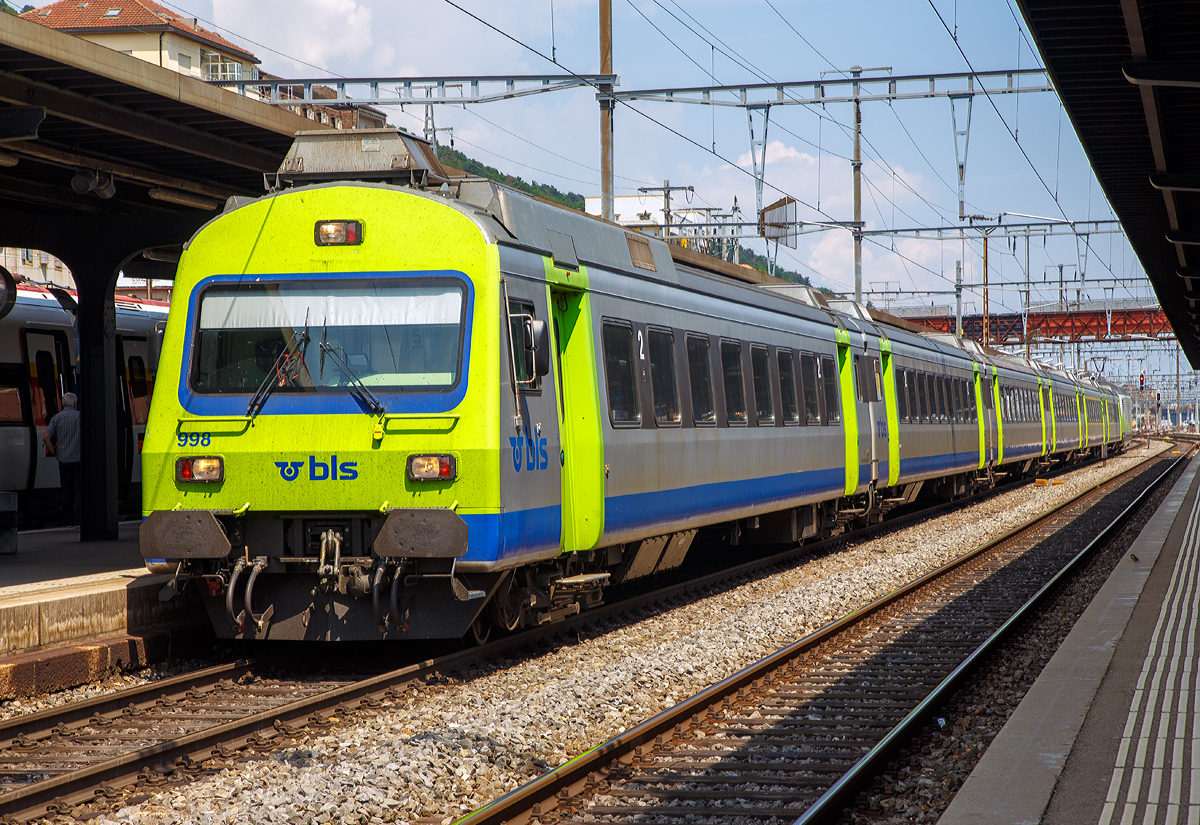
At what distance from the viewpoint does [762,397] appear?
1334cm

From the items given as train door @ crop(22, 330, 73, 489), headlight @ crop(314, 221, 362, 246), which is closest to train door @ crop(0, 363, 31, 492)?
train door @ crop(22, 330, 73, 489)

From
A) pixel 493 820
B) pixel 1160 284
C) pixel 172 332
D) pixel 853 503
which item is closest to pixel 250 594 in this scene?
pixel 172 332

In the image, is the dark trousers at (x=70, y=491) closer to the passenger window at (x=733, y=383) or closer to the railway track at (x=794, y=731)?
the passenger window at (x=733, y=383)

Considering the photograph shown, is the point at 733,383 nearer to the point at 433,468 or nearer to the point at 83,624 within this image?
the point at 433,468

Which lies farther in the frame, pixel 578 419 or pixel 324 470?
pixel 578 419

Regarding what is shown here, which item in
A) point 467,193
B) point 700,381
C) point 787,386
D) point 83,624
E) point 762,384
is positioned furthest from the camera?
point 787,386

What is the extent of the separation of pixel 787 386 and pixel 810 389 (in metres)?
0.99

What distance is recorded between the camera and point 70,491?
15195 mm

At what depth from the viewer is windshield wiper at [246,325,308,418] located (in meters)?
7.97

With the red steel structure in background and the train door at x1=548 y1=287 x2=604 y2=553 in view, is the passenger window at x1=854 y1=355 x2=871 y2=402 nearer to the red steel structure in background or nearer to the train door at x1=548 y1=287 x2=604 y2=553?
the train door at x1=548 y1=287 x2=604 y2=553

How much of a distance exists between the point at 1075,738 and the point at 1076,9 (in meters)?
4.93

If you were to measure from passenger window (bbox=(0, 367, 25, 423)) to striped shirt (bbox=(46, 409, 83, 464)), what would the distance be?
71.7 inches

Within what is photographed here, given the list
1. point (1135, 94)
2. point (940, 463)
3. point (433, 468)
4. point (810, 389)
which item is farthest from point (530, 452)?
point (940, 463)

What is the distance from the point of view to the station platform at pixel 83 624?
768cm
